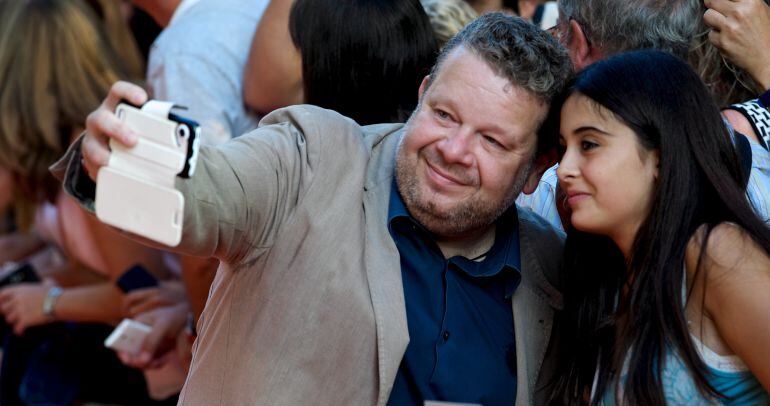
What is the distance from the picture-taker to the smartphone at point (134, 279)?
13.7 ft

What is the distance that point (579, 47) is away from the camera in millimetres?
→ 3182

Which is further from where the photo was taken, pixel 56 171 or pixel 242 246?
pixel 242 246

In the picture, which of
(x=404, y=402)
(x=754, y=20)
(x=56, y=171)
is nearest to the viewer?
(x=56, y=171)

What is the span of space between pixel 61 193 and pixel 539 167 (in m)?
2.25

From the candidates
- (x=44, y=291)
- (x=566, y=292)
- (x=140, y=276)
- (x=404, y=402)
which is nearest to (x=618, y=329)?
(x=566, y=292)

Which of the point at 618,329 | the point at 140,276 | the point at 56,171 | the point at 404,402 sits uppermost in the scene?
the point at 56,171

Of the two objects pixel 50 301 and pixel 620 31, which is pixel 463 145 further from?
pixel 50 301

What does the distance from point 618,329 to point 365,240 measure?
0.59m

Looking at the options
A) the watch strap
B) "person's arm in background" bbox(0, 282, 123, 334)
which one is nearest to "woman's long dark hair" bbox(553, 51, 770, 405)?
the watch strap

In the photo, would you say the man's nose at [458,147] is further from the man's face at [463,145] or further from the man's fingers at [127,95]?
the man's fingers at [127,95]

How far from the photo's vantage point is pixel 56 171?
2.15 meters

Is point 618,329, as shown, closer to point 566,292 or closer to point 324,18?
point 566,292

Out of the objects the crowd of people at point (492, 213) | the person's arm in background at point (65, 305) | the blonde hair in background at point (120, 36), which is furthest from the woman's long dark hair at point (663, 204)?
the blonde hair in background at point (120, 36)

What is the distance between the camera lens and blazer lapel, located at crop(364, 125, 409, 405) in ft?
7.88
